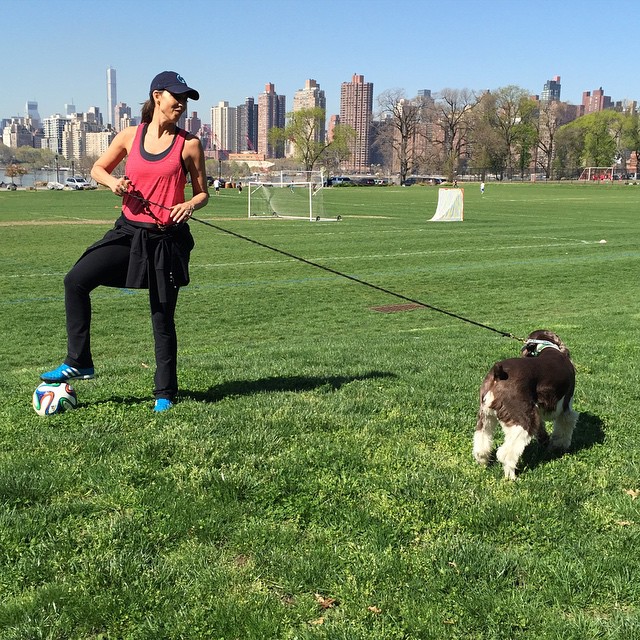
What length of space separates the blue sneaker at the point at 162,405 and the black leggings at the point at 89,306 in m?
0.03

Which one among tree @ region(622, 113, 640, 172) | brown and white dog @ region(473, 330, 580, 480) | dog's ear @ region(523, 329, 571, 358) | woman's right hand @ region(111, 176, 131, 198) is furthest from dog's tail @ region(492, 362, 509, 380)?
tree @ region(622, 113, 640, 172)

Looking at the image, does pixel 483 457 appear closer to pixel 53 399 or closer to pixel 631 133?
pixel 53 399

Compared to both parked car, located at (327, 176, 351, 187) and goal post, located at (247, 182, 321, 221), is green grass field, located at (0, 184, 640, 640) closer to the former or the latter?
goal post, located at (247, 182, 321, 221)

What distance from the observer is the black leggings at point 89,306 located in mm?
4848

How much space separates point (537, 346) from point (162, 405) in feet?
8.16

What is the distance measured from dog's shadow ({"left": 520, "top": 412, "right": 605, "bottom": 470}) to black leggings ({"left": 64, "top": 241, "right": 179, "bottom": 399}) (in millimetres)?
2374

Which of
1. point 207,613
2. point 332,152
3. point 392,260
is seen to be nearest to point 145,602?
point 207,613

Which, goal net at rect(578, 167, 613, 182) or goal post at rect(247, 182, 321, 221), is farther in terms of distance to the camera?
goal net at rect(578, 167, 613, 182)

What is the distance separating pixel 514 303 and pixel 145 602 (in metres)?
10.6

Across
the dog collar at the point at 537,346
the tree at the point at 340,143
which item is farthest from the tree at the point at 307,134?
the dog collar at the point at 537,346

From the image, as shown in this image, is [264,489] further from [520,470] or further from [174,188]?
[174,188]

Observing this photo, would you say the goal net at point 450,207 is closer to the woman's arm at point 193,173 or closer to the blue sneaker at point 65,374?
the woman's arm at point 193,173

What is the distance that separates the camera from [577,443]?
4.71 metres

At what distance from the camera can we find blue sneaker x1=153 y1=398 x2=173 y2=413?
497 centimetres
